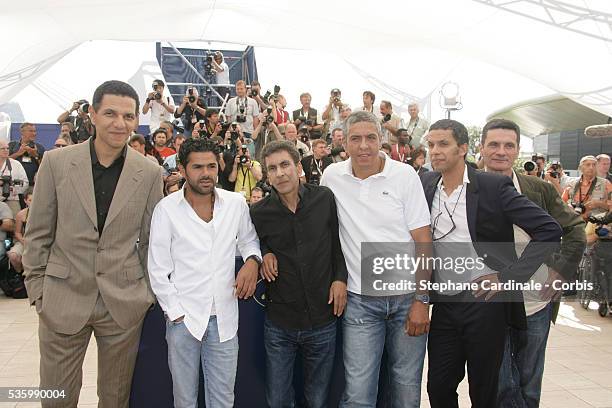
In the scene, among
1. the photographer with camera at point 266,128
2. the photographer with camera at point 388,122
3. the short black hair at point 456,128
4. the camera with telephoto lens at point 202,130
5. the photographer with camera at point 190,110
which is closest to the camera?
the short black hair at point 456,128

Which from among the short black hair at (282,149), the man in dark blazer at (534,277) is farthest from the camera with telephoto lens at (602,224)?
the short black hair at (282,149)

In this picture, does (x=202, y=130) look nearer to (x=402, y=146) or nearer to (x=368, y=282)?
(x=402, y=146)

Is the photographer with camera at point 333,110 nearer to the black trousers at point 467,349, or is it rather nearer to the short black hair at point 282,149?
the short black hair at point 282,149

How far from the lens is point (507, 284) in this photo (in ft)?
7.82

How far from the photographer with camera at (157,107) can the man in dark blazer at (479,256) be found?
738cm

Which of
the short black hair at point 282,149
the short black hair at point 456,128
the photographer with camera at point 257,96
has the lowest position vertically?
the short black hair at point 282,149

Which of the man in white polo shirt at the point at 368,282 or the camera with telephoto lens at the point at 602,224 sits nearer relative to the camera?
the man in white polo shirt at the point at 368,282

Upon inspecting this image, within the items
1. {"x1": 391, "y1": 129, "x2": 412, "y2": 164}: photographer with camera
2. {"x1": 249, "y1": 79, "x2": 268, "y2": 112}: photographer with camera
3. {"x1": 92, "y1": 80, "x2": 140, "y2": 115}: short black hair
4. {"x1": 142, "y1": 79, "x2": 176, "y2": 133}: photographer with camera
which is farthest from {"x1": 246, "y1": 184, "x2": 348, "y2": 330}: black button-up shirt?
{"x1": 142, "y1": 79, "x2": 176, "y2": 133}: photographer with camera

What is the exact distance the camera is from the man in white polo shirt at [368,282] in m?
2.42

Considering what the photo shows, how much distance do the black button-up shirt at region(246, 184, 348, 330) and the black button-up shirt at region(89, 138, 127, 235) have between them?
2.30ft

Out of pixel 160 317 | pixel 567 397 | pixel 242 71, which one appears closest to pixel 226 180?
pixel 160 317

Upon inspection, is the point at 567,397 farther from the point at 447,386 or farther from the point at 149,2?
the point at 149,2

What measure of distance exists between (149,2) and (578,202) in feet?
31.5

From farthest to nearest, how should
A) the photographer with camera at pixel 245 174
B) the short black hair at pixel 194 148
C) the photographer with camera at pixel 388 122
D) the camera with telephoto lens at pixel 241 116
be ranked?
the camera with telephoto lens at pixel 241 116, the photographer with camera at pixel 388 122, the photographer with camera at pixel 245 174, the short black hair at pixel 194 148
